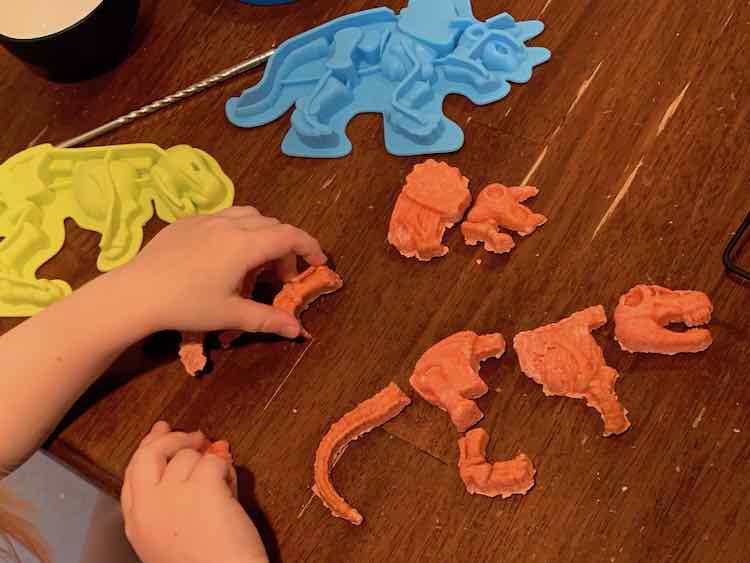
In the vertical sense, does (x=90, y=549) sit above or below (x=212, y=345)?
below

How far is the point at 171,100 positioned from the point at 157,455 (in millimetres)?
374

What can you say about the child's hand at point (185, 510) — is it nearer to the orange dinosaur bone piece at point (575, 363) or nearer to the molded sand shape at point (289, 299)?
the molded sand shape at point (289, 299)

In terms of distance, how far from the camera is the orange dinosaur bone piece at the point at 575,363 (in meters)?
0.63

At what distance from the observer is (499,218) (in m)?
0.71

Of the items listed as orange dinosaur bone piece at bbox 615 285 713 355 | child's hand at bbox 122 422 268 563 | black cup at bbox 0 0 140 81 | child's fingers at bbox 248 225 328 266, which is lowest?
orange dinosaur bone piece at bbox 615 285 713 355

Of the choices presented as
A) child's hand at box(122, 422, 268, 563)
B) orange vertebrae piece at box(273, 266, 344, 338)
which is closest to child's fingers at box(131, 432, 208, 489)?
child's hand at box(122, 422, 268, 563)

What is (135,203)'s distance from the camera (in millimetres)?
781

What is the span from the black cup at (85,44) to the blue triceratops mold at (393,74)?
0.14m

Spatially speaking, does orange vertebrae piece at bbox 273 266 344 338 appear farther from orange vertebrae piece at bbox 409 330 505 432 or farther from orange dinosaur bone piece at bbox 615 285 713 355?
orange dinosaur bone piece at bbox 615 285 713 355

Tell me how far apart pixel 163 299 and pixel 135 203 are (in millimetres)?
168

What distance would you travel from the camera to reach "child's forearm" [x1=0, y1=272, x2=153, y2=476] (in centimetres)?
63

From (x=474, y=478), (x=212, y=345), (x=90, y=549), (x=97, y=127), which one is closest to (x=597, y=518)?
(x=474, y=478)

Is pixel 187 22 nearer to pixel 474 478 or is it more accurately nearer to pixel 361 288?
pixel 361 288

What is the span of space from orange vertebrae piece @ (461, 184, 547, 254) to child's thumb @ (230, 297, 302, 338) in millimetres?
169
